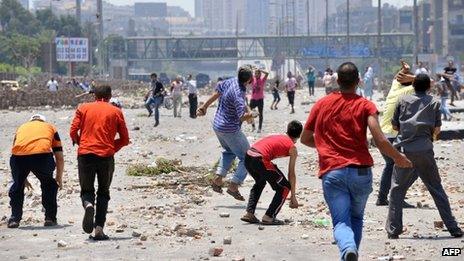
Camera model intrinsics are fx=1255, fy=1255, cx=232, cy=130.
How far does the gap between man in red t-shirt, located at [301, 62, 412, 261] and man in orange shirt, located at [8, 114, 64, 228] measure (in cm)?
483

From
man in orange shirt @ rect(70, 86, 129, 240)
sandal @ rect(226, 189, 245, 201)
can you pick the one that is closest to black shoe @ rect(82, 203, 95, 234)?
man in orange shirt @ rect(70, 86, 129, 240)

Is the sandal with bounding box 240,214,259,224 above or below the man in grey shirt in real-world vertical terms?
below

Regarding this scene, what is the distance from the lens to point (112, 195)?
16.2 metres

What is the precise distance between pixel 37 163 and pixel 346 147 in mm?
5070

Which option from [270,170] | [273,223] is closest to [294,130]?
[270,170]

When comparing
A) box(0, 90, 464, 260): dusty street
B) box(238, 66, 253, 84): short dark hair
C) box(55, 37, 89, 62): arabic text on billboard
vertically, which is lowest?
box(0, 90, 464, 260): dusty street

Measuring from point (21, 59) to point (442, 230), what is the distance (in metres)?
109

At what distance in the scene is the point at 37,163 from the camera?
42.9ft

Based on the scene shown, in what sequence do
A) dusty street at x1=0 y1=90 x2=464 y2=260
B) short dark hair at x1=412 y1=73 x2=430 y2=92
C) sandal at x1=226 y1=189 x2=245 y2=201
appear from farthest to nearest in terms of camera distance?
1. sandal at x1=226 y1=189 x2=245 y2=201
2. short dark hair at x1=412 y1=73 x2=430 y2=92
3. dusty street at x1=0 y1=90 x2=464 y2=260

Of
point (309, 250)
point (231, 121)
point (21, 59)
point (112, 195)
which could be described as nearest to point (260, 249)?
point (309, 250)

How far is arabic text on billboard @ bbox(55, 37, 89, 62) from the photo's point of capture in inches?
3698

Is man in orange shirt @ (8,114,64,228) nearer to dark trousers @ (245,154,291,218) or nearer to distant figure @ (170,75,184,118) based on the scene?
dark trousers @ (245,154,291,218)

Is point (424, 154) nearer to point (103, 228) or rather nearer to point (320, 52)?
point (103, 228)

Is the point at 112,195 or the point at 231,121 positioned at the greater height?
the point at 231,121
